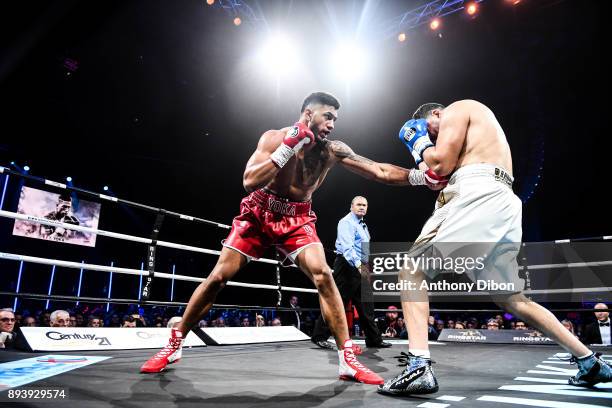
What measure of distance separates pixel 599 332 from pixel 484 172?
4.30 m

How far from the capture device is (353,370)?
2.07 m

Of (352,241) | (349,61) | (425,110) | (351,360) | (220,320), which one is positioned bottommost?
(220,320)

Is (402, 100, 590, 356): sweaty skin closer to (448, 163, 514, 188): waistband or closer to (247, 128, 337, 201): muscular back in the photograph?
(448, 163, 514, 188): waistband

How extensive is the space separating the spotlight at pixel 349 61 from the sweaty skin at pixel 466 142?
785cm

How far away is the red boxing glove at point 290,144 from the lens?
2076 millimetres

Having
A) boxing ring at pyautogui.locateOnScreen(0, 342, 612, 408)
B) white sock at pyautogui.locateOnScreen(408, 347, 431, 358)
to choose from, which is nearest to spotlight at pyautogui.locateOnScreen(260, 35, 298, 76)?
boxing ring at pyautogui.locateOnScreen(0, 342, 612, 408)

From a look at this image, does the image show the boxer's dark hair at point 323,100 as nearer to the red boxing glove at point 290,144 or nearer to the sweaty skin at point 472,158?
the red boxing glove at point 290,144

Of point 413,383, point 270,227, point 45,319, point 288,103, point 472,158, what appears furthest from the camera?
point 288,103

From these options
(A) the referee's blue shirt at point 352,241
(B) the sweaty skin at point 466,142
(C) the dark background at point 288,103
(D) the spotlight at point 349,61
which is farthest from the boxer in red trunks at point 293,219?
(D) the spotlight at point 349,61

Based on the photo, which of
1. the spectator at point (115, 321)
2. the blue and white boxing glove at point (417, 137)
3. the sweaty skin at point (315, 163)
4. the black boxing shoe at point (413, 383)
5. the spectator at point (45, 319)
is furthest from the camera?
the spectator at point (115, 321)

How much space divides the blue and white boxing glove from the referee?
2.05 metres

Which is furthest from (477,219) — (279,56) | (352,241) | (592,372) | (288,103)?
(288,103)

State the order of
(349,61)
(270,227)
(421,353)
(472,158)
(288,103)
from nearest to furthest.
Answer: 1. (421,353)
2. (472,158)
3. (270,227)
4. (349,61)
5. (288,103)

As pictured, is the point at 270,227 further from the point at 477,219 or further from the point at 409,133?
the point at 477,219
